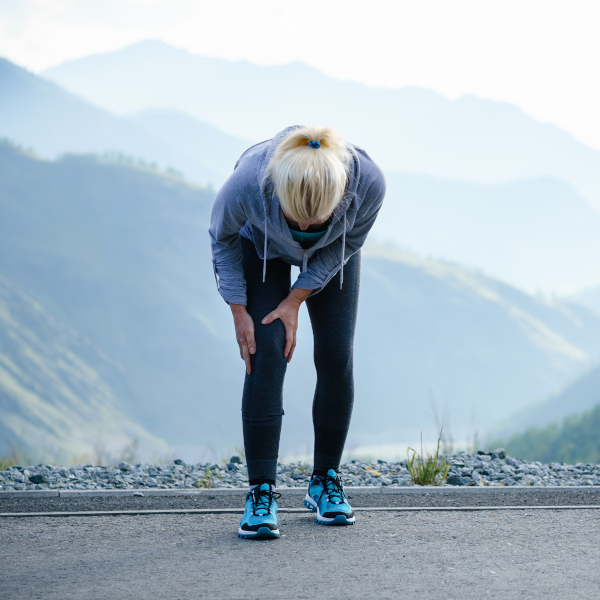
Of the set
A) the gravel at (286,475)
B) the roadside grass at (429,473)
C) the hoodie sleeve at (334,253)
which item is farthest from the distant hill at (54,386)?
the hoodie sleeve at (334,253)

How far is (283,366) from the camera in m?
2.72

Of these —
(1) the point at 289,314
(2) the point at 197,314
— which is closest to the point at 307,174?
(1) the point at 289,314

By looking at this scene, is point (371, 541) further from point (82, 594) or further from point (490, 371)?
point (490, 371)

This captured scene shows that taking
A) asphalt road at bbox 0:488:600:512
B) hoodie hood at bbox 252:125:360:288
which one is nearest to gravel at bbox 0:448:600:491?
asphalt road at bbox 0:488:600:512

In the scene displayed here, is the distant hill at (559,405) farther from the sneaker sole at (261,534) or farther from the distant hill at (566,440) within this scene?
the sneaker sole at (261,534)

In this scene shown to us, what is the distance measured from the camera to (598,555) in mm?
2486

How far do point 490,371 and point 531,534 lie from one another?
309ft

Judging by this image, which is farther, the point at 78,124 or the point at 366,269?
the point at 78,124

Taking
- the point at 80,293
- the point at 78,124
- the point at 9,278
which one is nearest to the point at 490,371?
the point at 80,293

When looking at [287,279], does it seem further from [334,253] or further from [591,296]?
[591,296]

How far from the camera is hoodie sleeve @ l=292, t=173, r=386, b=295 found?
104 inches

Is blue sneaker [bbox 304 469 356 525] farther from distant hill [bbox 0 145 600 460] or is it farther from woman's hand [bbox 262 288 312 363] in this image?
distant hill [bbox 0 145 600 460]

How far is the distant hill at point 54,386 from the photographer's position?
60.5 m

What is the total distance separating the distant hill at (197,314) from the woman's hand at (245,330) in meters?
77.1
